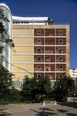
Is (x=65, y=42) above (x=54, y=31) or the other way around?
the other way around

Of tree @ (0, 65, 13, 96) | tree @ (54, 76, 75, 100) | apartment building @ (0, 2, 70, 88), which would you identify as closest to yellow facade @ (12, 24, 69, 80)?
apartment building @ (0, 2, 70, 88)

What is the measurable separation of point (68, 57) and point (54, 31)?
27.9 ft

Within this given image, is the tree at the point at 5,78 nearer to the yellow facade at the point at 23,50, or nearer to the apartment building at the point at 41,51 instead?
the yellow facade at the point at 23,50

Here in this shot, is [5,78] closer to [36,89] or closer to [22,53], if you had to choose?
[36,89]

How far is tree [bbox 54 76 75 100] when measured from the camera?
127 feet

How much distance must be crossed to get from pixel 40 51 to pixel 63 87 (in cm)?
1536

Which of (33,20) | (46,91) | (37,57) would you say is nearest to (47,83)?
(46,91)

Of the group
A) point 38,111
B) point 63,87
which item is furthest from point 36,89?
point 38,111

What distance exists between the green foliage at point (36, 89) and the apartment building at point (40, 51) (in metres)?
13.3

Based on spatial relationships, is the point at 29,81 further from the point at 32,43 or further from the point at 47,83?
the point at 32,43

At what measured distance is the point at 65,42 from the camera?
5084cm

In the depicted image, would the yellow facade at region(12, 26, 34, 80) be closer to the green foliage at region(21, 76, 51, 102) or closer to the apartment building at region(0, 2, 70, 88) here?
the apartment building at region(0, 2, 70, 88)

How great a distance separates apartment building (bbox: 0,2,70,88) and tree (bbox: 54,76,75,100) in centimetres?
861

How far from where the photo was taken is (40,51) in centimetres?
5053
